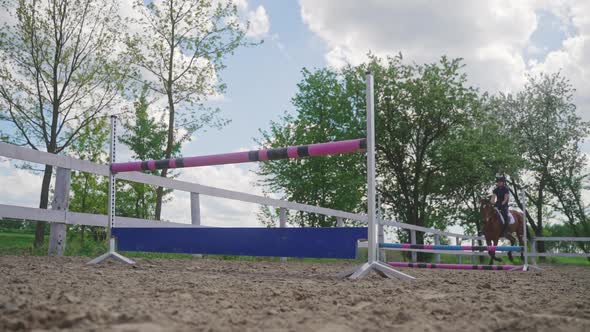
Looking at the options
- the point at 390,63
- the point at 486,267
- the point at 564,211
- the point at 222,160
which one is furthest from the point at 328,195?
the point at 222,160

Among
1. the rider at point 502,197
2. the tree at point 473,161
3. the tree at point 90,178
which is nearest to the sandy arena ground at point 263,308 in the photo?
the rider at point 502,197

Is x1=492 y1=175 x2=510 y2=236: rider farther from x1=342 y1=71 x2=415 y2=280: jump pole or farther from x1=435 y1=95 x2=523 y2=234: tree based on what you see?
x1=435 y1=95 x2=523 y2=234: tree

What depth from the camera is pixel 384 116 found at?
709 inches

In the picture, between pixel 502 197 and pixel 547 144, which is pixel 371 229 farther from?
pixel 547 144

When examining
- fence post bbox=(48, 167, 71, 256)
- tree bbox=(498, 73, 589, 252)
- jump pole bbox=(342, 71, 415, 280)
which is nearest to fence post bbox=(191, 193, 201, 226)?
fence post bbox=(48, 167, 71, 256)

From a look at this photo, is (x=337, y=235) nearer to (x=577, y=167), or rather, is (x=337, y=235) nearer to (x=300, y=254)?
(x=300, y=254)

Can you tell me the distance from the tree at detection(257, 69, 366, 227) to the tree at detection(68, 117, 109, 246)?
18.6 feet

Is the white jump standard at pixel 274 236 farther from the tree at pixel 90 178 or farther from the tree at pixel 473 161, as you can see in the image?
the tree at pixel 473 161

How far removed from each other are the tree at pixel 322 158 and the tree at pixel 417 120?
968 millimetres

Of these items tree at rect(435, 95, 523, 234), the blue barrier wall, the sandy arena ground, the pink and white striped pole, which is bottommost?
the sandy arena ground

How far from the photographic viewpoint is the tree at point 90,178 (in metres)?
13.5

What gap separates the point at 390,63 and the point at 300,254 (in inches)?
635

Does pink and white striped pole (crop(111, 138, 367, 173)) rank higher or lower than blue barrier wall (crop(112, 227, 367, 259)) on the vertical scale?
higher

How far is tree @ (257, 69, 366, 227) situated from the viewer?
1727cm
